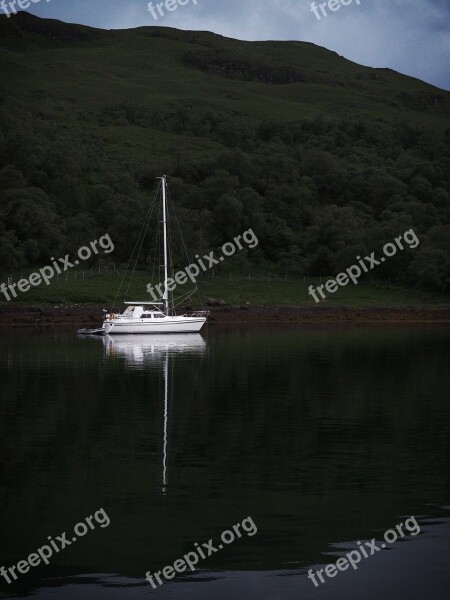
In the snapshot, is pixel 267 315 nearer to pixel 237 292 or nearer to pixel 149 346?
pixel 237 292

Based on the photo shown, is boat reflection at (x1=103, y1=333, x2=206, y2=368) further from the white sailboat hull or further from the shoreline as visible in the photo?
the shoreline

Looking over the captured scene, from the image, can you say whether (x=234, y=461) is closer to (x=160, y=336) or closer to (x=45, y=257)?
(x=160, y=336)

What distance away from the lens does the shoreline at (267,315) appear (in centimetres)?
8775

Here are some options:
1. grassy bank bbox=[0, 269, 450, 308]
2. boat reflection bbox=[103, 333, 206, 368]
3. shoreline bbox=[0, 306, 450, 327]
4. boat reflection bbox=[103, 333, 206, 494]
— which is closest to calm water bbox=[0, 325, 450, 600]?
boat reflection bbox=[103, 333, 206, 494]

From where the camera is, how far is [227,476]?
894 inches

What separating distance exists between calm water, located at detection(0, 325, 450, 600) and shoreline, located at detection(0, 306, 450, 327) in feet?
136

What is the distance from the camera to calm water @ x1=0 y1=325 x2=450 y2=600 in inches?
636

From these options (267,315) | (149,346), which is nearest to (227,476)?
(149,346)

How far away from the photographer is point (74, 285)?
9756 cm

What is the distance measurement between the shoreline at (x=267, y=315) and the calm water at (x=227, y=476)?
4158cm

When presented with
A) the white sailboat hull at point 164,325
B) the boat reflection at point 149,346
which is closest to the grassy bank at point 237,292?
the white sailboat hull at point 164,325

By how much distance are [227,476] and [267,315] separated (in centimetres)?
7167

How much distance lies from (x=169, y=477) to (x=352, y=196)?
5028 inches

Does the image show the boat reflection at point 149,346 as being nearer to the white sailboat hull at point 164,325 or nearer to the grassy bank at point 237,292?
the white sailboat hull at point 164,325
